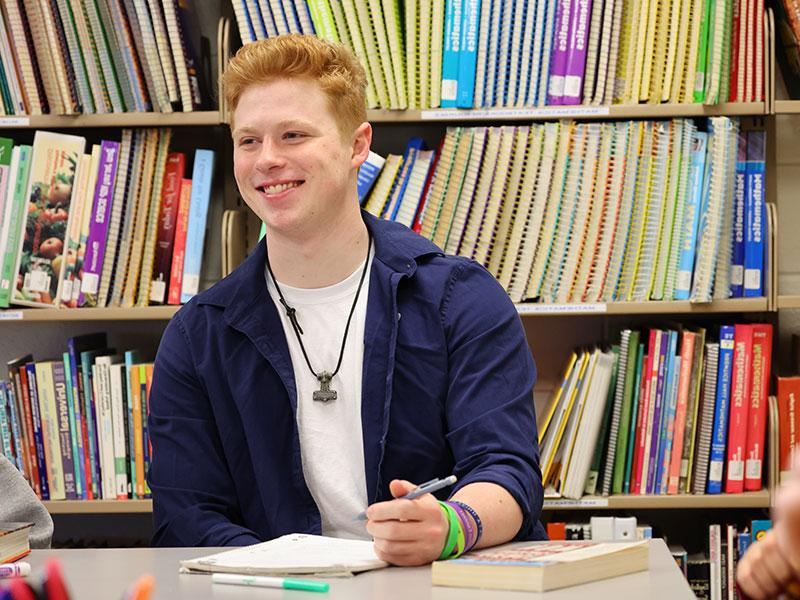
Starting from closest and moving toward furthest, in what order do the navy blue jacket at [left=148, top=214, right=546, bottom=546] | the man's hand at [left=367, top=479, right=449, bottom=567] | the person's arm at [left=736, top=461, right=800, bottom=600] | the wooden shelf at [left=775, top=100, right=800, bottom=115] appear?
the person's arm at [left=736, top=461, right=800, bottom=600] → the man's hand at [left=367, top=479, right=449, bottom=567] → the navy blue jacket at [left=148, top=214, right=546, bottom=546] → the wooden shelf at [left=775, top=100, right=800, bottom=115]

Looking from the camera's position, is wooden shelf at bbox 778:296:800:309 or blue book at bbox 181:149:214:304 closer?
wooden shelf at bbox 778:296:800:309

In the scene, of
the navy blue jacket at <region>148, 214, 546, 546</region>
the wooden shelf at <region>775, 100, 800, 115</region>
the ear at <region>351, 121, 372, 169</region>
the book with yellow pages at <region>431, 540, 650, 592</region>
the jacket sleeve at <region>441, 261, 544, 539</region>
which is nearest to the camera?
the book with yellow pages at <region>431, 540, 650, 592</region>

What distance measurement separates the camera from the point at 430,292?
1.70m

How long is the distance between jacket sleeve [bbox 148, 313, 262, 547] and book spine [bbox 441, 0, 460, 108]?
3.07ft

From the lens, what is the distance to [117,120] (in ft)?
8.17

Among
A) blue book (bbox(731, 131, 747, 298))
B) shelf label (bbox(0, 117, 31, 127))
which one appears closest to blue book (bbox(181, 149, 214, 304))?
shelf label (bbox(0, 117, 31, 127))

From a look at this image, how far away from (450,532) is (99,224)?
150cm

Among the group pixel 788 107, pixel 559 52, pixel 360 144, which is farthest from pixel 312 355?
pixel 788 107

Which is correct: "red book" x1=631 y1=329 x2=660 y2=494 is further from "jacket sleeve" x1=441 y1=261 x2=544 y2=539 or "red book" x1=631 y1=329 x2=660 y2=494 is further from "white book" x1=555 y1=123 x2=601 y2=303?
"jacket sleeve" x1=441 y1=261 x2=544 y2=539

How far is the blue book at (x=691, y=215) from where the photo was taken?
2.40m

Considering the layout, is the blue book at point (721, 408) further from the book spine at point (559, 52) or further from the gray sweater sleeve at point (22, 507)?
the gray sweater sleeve at point (22, 507)

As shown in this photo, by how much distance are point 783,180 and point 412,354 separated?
1373 millimetres

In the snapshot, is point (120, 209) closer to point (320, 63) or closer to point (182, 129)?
point (182, 129)

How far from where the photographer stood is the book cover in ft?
8.16
